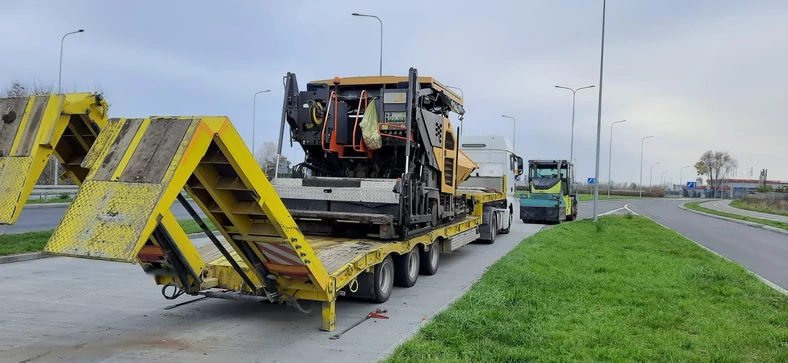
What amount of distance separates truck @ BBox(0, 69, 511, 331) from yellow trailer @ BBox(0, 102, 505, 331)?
0.01 m

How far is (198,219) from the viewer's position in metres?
5.52

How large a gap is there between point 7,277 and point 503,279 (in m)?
7.85

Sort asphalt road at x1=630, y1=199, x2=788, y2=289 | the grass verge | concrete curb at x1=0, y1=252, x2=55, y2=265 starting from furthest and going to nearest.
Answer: asphalt road at x1=630, y1=199, x2=788, y2=289
the grass verge
concrete curb at x1=0, y1=252, x2=55, y2=265

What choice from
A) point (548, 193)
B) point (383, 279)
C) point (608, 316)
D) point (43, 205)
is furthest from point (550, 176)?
point (43, 205)

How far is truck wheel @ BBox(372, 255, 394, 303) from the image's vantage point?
7516 millimetres

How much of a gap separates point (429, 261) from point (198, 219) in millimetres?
5225

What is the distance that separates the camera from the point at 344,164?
31.7ft

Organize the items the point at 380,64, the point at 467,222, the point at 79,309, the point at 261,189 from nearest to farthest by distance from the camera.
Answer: the point at 261,189
the point at 79,309
the point at 467,222
the point at 380,64

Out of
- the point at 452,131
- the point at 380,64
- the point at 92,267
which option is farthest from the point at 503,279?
the point at 380,64

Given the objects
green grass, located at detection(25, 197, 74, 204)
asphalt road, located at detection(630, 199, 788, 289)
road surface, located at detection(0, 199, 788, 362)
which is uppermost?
green grass, located at detection(25, 197, 74, 204)

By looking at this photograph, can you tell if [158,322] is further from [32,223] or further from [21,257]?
[32,223]

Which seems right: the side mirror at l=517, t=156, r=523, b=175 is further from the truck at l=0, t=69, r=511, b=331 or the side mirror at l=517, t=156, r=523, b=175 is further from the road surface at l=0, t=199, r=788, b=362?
the road surface at l=0, t=199, r=788, b=362

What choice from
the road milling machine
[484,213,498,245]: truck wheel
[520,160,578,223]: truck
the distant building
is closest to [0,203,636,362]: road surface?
the road milling machine

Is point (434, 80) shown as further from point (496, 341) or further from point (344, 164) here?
point (496, 341)
